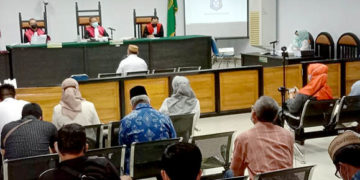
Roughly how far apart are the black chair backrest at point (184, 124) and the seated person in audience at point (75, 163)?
2.65 metres

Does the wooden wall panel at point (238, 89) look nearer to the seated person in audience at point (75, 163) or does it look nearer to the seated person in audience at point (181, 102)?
the seated person in audience at point (181, 102)

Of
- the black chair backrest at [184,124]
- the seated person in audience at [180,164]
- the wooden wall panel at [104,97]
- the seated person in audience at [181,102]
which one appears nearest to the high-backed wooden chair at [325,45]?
the wooden wall panel at [104,97]

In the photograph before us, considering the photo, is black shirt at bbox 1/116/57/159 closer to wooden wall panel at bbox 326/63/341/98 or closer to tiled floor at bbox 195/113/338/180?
tiled floor at bbox 195/113/338/180

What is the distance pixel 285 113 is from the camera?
7.29 m

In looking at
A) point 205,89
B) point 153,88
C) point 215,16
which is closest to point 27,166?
point 153,88

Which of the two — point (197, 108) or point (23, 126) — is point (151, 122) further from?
point (197, 108)

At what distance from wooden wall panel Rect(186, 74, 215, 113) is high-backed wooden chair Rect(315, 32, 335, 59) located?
539 cm

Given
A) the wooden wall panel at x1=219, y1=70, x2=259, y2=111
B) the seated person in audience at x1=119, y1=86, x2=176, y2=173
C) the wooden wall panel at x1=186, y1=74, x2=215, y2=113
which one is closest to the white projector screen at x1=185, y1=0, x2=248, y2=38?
the wooden wall panel at x1=219, y1=70, x2=259, y2=111

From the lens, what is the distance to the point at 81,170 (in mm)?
3145

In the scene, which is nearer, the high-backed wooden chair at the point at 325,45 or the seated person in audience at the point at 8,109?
the seated person in audience at the point at 8,109

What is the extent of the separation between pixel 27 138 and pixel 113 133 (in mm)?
1007

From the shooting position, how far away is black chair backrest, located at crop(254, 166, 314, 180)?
11.1 feet

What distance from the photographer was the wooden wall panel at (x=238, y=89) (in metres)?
9.42

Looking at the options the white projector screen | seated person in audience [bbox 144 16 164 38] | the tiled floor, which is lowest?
the tiled floor
